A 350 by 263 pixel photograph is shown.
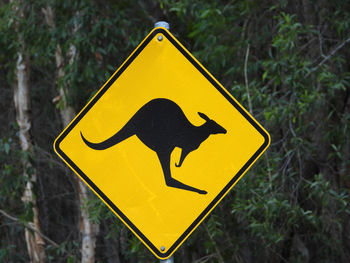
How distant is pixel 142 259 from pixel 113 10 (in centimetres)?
281

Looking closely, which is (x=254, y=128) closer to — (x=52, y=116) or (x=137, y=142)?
(x=137, y=142)

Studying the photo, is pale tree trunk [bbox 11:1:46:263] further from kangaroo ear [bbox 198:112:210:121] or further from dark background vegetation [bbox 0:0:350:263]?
kangaroo ear [bbox 198:112:210:121]

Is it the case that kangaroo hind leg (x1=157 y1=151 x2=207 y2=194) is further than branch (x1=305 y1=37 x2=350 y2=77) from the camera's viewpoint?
No

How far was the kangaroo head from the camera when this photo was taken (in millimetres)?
2824

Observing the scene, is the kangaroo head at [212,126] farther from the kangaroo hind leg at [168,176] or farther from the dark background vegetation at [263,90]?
the dark background vegetation at [263,90]

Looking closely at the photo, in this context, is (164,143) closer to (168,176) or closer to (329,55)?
(168,176)

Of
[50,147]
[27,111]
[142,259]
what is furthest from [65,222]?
[142,259]

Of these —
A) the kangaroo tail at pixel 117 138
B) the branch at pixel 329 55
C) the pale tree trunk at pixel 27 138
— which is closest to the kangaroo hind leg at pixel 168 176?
the kangaroo tail at pixel 117 138

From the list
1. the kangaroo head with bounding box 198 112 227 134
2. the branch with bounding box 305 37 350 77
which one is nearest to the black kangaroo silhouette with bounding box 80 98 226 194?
the kangaroo head with bounding box 198 112 227 134

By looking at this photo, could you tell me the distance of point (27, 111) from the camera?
24.9ft

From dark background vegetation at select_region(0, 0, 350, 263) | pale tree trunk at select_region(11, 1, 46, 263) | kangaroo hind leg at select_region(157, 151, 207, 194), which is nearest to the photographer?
kangaroo hind leg at select_region(157, 151, 207, 194)

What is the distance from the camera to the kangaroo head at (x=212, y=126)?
282 cm

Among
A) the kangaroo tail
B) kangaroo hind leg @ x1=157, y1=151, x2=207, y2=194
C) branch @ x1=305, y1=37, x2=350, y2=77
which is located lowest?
branch @ x1=305, y1=37, x2=350, y2=77

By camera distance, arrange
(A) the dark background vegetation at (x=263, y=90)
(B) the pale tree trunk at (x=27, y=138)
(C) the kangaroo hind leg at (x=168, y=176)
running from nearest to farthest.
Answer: (C) the kangaroo hind leg at (x=168, y=176)
(A) the dark background vegetation at (x=263, y=90)
(B) the pale tree trunk at (x=27, y=138)
